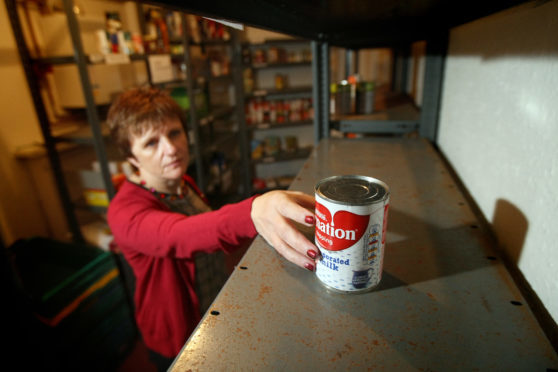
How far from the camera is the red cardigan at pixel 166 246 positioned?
71 cm

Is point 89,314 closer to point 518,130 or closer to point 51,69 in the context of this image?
point 51,69

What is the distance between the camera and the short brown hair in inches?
42.6

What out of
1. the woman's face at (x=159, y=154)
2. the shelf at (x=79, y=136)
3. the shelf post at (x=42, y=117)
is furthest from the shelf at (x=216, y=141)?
the woman's face at (x=159, y=154)

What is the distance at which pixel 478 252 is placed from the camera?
595 mm

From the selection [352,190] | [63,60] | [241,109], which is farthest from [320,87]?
[241,109]

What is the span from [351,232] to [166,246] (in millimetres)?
525

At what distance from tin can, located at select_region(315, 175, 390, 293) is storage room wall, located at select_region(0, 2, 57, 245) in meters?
2.37

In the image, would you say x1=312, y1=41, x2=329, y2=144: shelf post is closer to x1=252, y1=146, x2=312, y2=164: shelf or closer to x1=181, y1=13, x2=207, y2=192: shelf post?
x1=181, y1=13, x2=207, y2=192: shelf post

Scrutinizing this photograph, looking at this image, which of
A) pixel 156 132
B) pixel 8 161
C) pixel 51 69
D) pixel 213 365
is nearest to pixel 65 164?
pixel 8 161

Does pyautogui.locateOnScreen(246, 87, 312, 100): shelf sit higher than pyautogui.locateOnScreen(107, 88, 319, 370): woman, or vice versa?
pyautogui.locateOnScreen(246, 87, 312, 100): shelf

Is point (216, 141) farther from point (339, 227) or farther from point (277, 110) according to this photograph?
point (339, 227)

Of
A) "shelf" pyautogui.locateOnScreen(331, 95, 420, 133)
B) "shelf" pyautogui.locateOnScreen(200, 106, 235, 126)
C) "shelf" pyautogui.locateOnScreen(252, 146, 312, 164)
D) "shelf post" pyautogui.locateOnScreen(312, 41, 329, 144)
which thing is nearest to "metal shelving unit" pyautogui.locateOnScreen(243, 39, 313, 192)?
"shelf" pyautogui.locateOnScreen(252, 146, 312, 164)

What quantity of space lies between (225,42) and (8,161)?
2255mm

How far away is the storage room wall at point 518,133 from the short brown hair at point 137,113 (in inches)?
38.6
